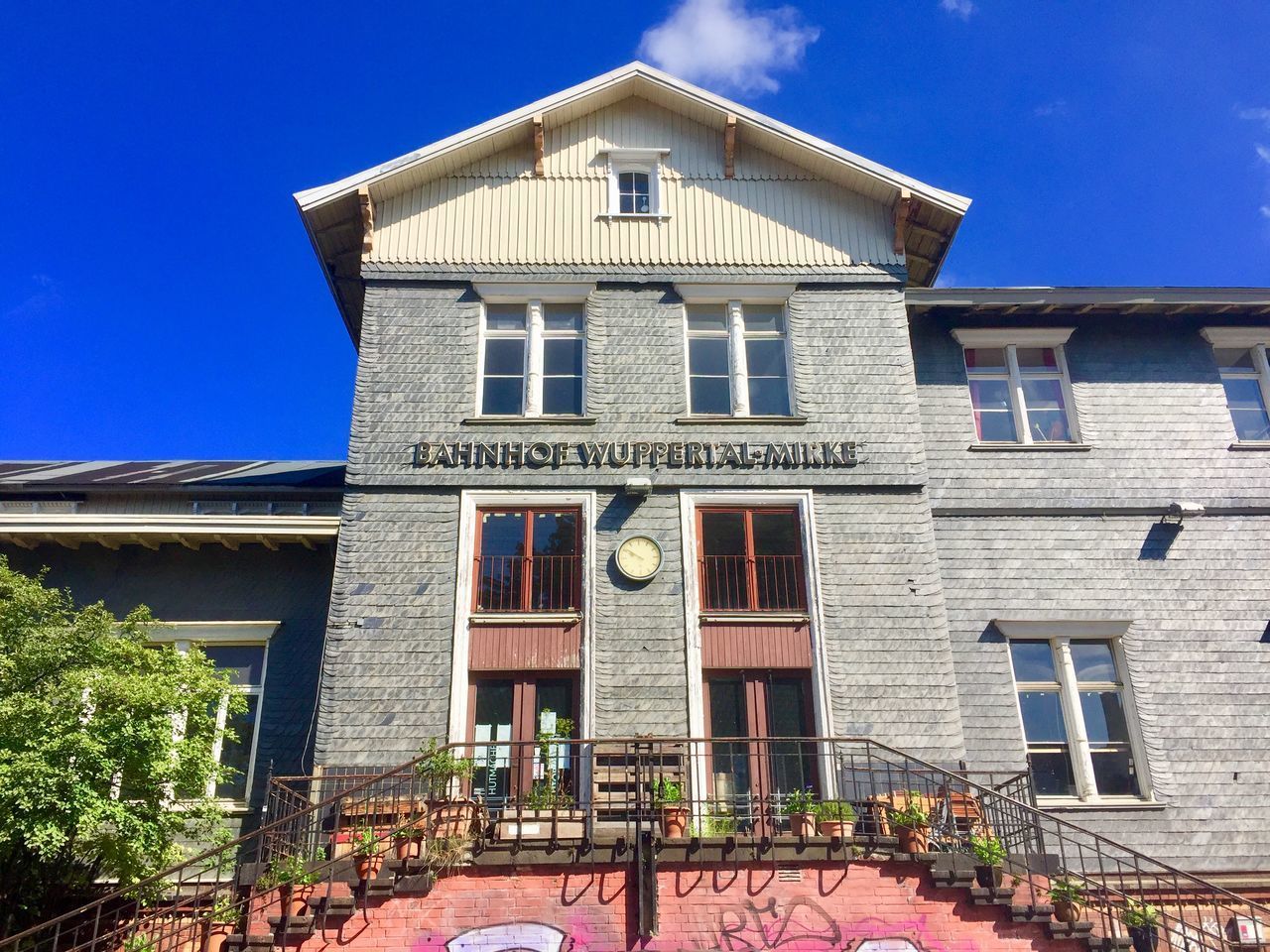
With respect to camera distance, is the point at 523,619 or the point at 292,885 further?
the point at 523,619

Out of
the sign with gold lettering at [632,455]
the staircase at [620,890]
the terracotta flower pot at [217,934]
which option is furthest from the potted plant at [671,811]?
the sign with gold lettering at [632,455]

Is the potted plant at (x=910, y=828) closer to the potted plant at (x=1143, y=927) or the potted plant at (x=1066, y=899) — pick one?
the potted plant at (x=1066, y=899)

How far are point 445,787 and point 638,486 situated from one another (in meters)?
4.71

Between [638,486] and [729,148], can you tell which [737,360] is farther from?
[729,148]

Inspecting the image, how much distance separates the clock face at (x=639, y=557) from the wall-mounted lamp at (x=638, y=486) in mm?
619

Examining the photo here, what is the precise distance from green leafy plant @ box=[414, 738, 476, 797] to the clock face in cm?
327

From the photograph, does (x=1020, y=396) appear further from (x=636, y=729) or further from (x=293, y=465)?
(x=293, y=465)

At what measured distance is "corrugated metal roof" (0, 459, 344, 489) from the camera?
15.5 metres

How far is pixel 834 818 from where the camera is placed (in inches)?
433

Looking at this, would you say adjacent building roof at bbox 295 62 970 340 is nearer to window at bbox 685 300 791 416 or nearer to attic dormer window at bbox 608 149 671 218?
attic dormer window at bbox 608 149 671 218

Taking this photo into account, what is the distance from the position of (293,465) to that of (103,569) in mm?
4630

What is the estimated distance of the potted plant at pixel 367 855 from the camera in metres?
9.92

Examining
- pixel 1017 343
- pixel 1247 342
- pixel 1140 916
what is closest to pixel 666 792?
pixel 1140 916

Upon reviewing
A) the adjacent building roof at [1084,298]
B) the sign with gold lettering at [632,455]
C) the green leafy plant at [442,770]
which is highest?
the adjacent building roof at [1084,298]
